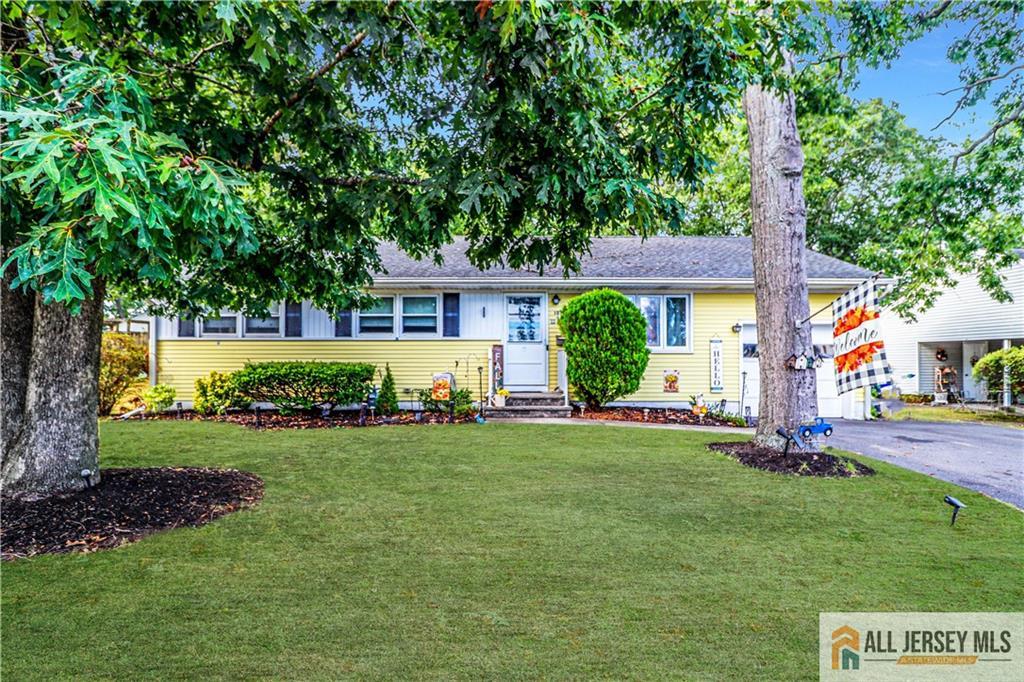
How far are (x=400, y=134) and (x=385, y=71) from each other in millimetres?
1119

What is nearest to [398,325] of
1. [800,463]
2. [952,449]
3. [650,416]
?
[650,416]

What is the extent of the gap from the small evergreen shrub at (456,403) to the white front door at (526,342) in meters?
1.23

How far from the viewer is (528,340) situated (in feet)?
38.5

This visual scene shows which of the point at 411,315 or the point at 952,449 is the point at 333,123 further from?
the point at 952,449

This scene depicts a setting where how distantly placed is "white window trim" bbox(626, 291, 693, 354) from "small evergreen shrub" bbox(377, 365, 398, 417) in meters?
5.58

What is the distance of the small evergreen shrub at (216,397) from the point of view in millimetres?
10695

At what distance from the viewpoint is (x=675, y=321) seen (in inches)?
465

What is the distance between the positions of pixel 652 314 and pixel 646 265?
1.22m

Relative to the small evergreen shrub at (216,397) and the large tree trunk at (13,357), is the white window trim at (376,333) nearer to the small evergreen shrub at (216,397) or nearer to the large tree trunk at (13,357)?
the small evergreen shrub at (216,397)

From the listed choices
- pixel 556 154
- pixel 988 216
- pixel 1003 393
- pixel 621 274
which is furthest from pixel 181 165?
pixel 1003 393

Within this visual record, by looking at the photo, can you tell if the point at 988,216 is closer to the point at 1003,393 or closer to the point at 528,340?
the point at 1003,393

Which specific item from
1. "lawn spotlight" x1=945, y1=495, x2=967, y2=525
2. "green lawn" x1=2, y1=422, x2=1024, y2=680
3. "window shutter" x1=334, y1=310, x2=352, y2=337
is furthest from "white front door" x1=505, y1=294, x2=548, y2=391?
"lawn spotlight" x1=945, y1=495, x2=967, y2=525

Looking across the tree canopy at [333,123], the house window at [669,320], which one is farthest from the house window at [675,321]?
the tree canopy at [333,123]

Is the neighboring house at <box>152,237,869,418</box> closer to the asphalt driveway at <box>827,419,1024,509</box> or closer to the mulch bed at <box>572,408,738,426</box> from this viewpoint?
the mulch bed at <box>572,408,738,426</box>
